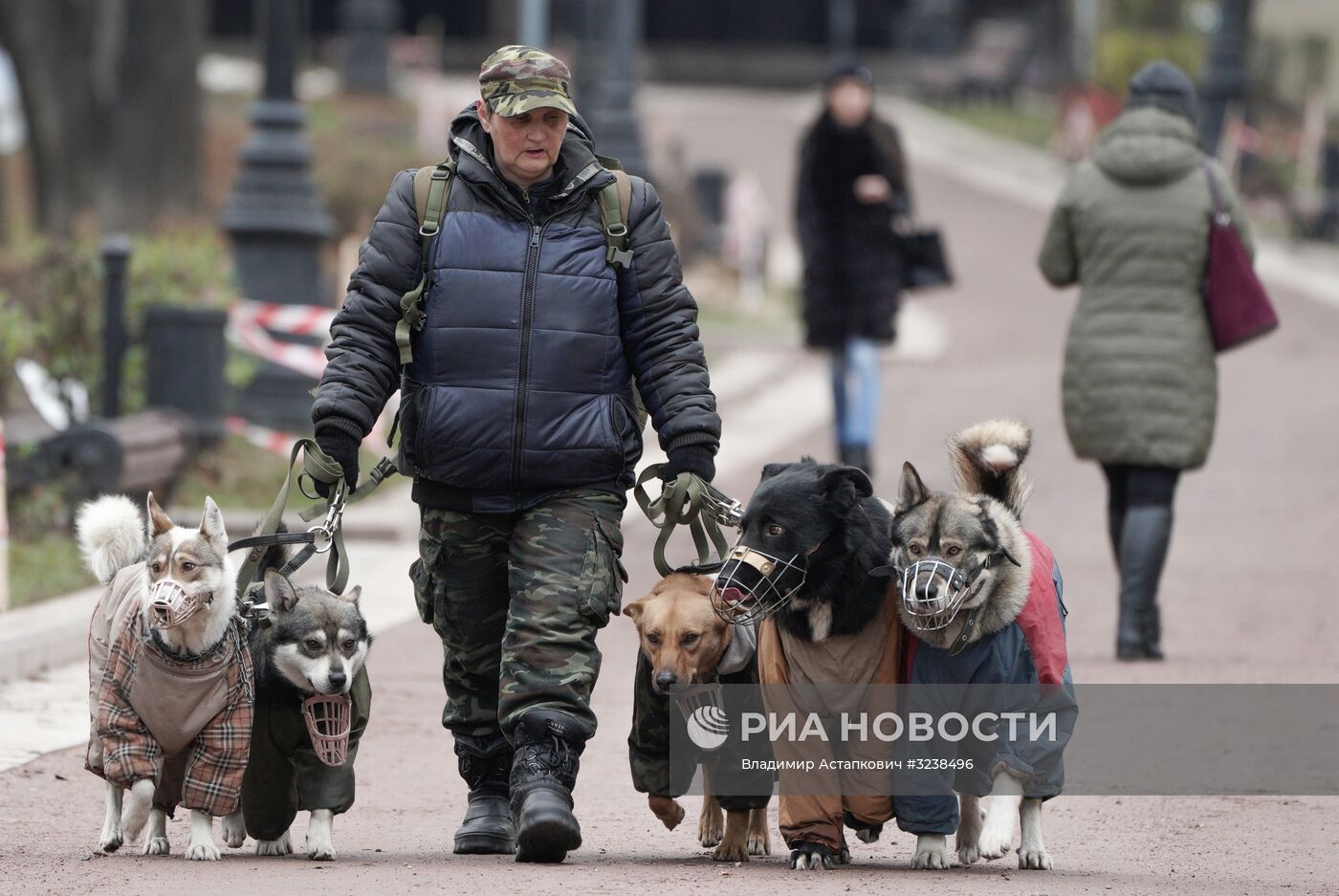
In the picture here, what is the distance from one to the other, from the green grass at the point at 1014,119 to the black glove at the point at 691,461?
3655 centimetres

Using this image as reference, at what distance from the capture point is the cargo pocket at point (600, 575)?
6.41 meters

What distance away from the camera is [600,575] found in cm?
646

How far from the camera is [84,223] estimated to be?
2248 centimetres

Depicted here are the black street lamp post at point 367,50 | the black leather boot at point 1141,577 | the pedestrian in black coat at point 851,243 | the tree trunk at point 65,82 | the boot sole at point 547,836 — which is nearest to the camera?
the boot sole at point 547,836

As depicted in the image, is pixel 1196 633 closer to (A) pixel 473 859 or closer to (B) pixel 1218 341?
(B) pixel 1218 341

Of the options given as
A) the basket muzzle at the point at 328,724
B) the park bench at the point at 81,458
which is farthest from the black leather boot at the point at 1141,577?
the park bench at the point at 81,458

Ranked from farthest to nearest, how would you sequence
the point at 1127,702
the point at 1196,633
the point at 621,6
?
the point at 621,6 < the point at 1196,633 < the point at 1127,702

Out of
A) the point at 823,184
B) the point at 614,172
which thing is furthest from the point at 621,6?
the point at 614,172

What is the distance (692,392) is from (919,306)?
19.6 meters

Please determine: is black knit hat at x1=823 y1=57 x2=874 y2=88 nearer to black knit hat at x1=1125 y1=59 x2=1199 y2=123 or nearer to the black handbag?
the black handbag

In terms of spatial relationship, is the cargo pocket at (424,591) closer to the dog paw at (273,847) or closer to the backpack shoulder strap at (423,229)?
the backpack shoulder strap at (423,229)

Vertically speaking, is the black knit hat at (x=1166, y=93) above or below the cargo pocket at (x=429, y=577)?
above

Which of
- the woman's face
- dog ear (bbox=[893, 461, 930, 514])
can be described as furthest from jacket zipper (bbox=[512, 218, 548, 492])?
the woman's face

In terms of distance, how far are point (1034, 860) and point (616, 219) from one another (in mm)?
1917
